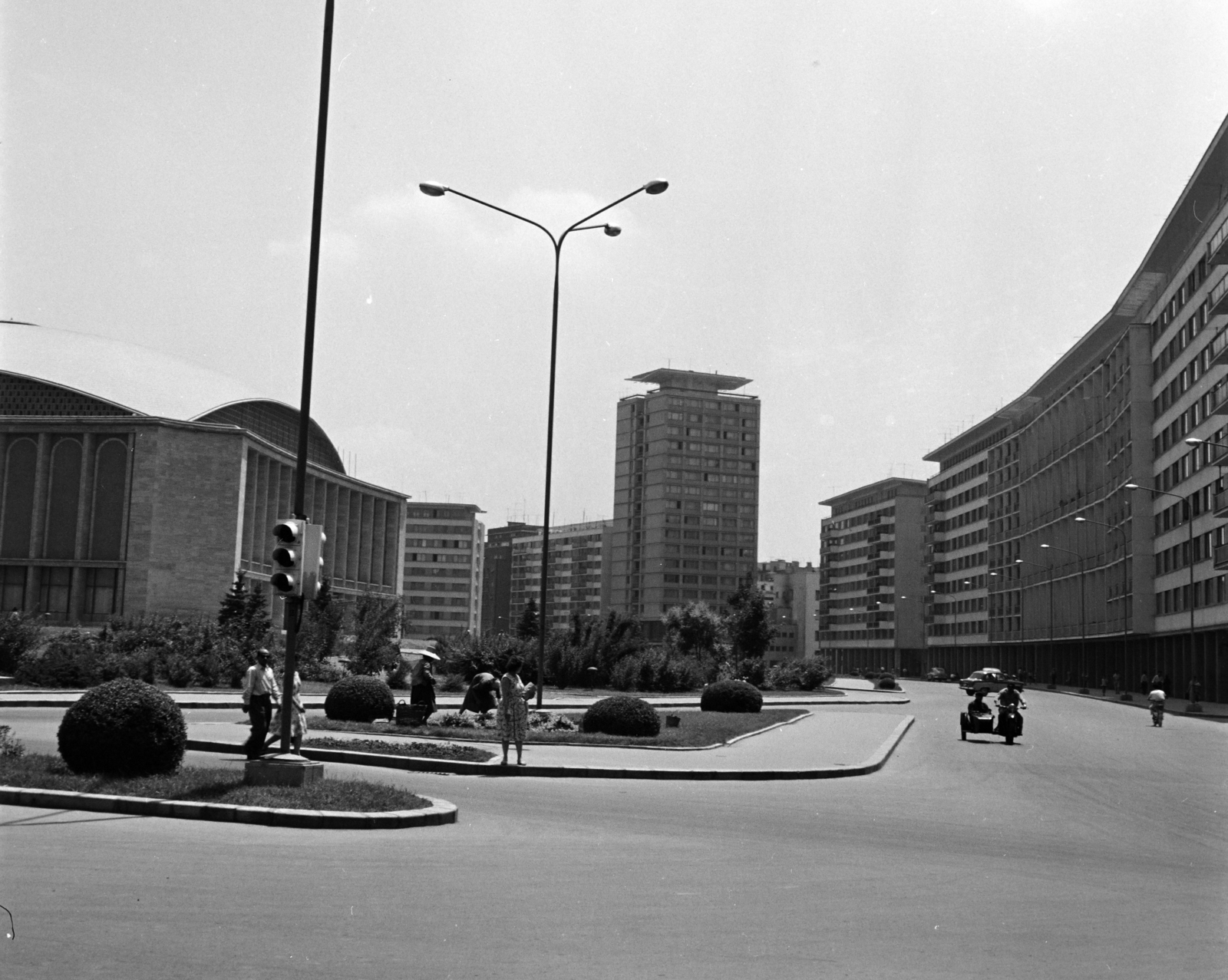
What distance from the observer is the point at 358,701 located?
2508 cm

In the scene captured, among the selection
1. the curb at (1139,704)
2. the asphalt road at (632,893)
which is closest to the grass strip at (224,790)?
the asphalt road at (632,893)

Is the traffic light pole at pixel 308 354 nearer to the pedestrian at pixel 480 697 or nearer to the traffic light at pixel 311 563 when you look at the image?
the traffic light at pixel 311 563

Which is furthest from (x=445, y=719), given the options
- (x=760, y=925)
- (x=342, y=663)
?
(x=342, y=663)

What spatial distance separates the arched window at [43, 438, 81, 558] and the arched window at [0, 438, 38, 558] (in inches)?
47.1

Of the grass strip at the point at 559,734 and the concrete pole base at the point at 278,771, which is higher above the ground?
the concrete pole base at the point at 278,771

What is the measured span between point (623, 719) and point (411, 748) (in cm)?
571

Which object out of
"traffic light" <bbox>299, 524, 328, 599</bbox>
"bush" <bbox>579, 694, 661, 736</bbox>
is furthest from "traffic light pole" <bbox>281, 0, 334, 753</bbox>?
"bush" <bbox>579, 694, 661, 736</bbox>

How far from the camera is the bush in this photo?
933 inches

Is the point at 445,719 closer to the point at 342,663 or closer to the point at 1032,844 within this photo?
the point at 1032,844

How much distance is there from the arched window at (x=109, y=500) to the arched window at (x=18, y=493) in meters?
3.98

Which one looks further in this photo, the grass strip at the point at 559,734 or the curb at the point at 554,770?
the grass strip at the point at 559,734

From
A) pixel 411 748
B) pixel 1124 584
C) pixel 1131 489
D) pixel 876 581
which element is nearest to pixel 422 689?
pixel 411 748

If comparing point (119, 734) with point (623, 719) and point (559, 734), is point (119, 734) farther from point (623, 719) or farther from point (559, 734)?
point (623, 719)

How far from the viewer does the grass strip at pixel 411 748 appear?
18.5m
